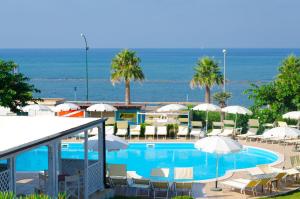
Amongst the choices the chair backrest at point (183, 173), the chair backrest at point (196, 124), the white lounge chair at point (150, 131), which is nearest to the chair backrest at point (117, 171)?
the chair backrest at point (183, 173)

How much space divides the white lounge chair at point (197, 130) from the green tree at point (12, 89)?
859 cm

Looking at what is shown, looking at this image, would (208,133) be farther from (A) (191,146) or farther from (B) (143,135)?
(B) (143,135)

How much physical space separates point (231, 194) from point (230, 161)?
21.8ft

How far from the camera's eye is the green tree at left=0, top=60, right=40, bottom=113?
19.0 metres

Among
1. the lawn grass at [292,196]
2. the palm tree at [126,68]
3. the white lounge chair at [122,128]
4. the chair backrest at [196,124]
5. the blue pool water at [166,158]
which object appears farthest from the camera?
the palm tree at [126,68]

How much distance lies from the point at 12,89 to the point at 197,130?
977 cm

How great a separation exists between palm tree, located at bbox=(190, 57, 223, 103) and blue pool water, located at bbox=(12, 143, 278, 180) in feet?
30.9

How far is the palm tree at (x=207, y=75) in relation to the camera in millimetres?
33509

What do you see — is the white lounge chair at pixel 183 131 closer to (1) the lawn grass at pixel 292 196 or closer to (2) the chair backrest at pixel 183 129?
(2) the chair backrest at pixel 183 129

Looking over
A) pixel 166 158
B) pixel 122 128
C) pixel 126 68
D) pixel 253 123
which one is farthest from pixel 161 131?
pixel 126 68

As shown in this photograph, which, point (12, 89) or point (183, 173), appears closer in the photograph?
point (183, 173)

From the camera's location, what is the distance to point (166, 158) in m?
22.9

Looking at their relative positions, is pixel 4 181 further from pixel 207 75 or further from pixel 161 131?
pixel 207 75

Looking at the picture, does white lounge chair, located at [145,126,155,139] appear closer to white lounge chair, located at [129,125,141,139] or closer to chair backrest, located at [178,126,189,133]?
white lounge chair, located at [129,125,141,139]
